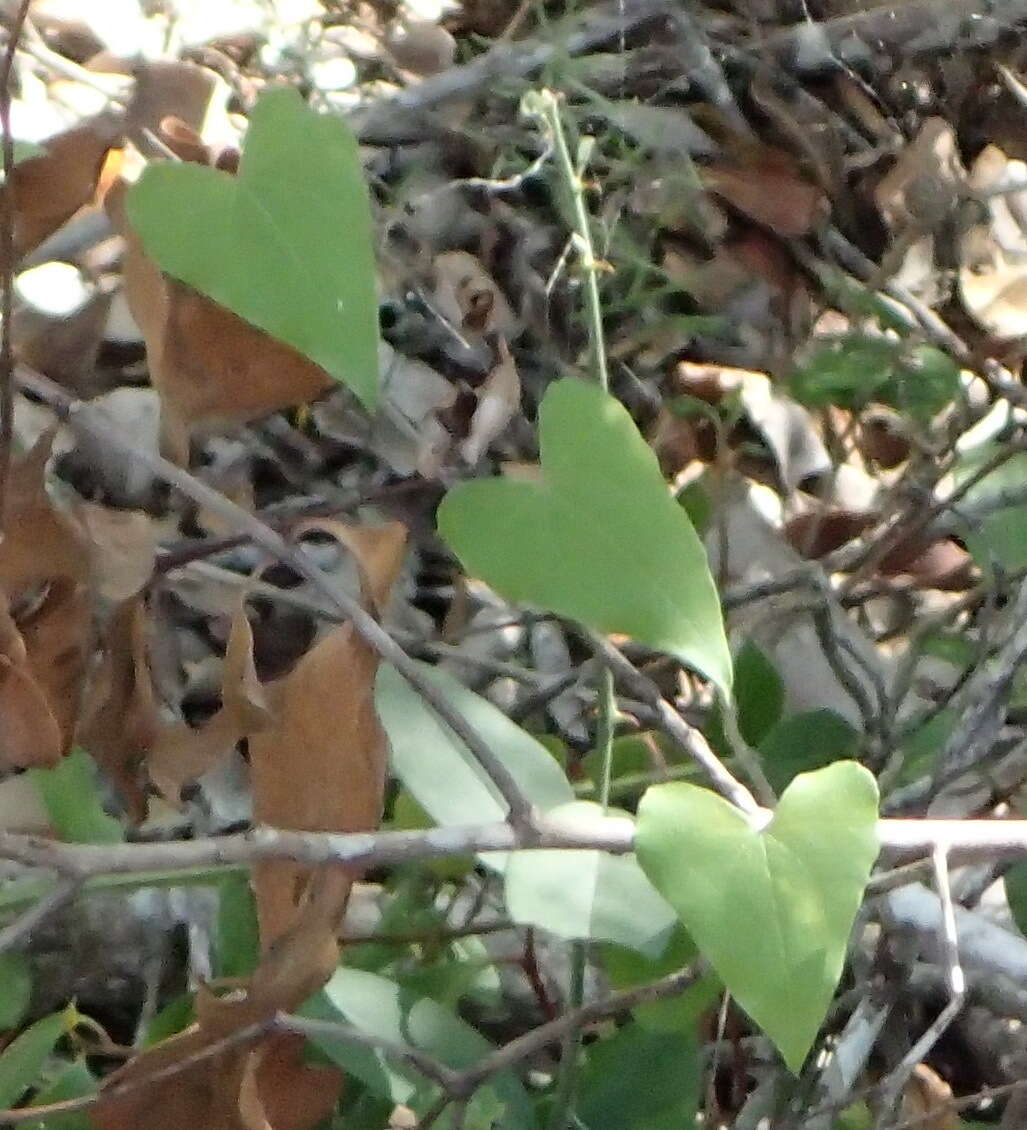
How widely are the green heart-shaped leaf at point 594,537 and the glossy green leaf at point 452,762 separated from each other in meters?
0.07

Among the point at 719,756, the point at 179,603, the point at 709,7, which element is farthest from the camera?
the point at 709,7

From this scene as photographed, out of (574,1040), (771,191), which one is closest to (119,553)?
(574,1040)

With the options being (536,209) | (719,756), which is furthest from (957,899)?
(536,209)

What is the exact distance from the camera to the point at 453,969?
501 millimetres

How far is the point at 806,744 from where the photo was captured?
23.8 inches

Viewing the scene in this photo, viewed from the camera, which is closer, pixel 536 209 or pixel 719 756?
pixel 719 756

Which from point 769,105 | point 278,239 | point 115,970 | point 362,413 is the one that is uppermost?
point 278,239

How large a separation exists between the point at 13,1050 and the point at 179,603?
0.98 ft

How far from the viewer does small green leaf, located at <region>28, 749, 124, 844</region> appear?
0.50 metres

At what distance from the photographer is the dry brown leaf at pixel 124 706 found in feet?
1.67

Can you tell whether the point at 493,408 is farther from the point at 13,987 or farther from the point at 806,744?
the point at 13,987

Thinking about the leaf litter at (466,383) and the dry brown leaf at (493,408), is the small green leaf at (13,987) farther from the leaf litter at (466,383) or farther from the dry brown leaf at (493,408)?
the dry brown leaf at (493,408)

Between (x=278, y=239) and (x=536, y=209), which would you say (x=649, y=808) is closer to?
(x=278, y=239)

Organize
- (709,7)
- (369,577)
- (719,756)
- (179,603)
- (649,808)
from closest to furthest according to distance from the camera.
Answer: (649,808), (369,577), (719,756), (179,603), (709,7)
